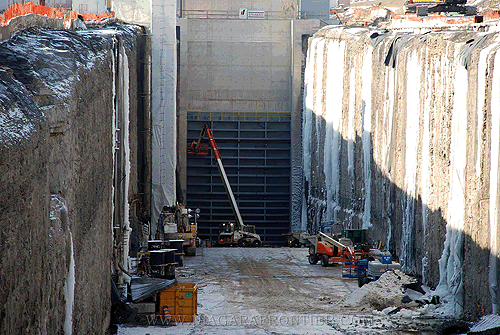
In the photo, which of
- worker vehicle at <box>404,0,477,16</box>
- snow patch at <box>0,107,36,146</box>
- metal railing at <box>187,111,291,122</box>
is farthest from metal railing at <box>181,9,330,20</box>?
snow patch at <box>0,107,36,146</box>

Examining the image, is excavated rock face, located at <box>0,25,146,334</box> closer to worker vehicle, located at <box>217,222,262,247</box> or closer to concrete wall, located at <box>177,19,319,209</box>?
worker vehicle, located at <box>217,222,262,247</box>

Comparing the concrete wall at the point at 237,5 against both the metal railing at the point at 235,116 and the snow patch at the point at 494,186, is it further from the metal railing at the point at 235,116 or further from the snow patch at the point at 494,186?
the snow patch at the point at 494,186

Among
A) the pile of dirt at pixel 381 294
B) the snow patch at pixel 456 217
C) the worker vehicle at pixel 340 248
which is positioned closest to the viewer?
the snow patch at pixel 456 217

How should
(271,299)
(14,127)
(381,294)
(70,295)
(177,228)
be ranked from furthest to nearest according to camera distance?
(177,228)
(271,299)
(381,294)
(70,295)
(14,127)

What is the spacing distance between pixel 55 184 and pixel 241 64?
2688cm

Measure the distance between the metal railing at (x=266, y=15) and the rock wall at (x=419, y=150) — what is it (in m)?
5.40

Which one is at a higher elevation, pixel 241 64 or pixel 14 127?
pixel 241 64

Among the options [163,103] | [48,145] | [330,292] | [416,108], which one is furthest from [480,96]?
[163,103]

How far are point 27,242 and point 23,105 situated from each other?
1.44 metres

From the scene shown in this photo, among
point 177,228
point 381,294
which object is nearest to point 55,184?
point 381,294

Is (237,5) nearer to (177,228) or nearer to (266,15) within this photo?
(266,15)

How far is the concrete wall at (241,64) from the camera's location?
3356 centimetres

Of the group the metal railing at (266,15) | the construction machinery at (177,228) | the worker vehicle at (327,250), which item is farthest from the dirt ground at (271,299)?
the metal railing at (266,15)

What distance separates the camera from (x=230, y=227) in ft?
93.7
